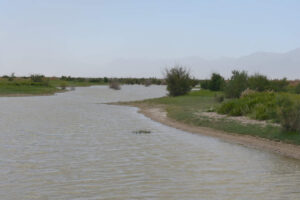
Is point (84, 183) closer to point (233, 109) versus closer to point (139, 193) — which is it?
point (139, 193)

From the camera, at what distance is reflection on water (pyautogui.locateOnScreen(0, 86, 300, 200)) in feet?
28.8

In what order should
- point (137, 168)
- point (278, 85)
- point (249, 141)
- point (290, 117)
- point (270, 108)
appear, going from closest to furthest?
1. point (137, 168)
2. point (290, 117)
3. point (249, 141)
4. point (270, 108)
5. point (278, 85)

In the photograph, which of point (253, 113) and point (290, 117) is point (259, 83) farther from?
point (290, 117)

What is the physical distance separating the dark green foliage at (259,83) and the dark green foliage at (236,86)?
0.51 metres

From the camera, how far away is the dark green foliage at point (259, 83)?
34219 millimetres

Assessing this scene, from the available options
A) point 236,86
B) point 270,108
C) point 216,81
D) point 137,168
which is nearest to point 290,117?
point 270,108

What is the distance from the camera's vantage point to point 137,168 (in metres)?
11.1

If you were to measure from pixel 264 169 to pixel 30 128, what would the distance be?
43.9ft

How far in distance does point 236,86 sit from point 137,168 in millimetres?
24056

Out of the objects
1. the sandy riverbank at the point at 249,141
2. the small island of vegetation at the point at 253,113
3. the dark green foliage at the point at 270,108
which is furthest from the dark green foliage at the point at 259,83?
the sandy riverbank at the point at 249,141

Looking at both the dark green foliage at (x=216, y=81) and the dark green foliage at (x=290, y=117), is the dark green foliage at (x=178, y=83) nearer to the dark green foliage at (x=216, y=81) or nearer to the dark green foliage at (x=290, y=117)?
the dark green foliage at (x=216, y=81)

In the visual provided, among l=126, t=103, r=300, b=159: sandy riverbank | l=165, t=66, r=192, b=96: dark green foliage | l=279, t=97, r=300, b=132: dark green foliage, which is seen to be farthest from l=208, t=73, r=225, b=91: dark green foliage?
l=279, t=97, r=300, b=132: dark green foliage

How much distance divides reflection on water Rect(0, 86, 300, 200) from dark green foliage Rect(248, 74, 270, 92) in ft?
58.7

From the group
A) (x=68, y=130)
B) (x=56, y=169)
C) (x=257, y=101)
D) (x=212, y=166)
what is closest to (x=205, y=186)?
(x=212, y=166)
